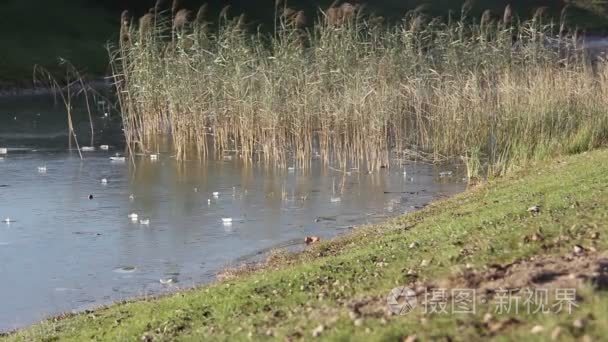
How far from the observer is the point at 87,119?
29.5 m

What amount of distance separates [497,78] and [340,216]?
20.7 ft

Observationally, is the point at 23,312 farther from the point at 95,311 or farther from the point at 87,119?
the point at 87,119

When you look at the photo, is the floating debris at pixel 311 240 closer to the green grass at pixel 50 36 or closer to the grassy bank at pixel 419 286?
the grassy bank at pixel 419 286

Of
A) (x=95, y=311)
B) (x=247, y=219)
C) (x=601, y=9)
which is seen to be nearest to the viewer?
(x=95, y=311)

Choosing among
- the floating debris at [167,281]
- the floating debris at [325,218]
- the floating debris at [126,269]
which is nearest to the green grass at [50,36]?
the floating debris at [325,218]

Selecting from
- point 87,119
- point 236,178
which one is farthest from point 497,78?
point 87,119

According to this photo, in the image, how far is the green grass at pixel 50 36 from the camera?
131 feet

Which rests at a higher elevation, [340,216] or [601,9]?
[601,9]

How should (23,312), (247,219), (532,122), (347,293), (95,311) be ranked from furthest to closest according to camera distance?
(532,122) < (247,219) < (23,312) < (95,311) < (347,293)

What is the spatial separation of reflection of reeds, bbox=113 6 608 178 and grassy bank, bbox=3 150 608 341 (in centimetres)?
681

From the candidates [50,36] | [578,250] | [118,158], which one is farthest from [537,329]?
[50,36]

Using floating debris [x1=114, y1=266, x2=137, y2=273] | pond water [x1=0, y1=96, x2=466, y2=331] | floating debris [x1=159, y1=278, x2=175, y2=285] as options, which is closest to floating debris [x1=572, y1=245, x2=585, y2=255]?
pond water [x1=0, y1=96, x2=466, y2=331]

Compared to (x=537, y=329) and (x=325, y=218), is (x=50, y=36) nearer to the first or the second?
(x=325, y=218)

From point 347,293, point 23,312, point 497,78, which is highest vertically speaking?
point 497,78
